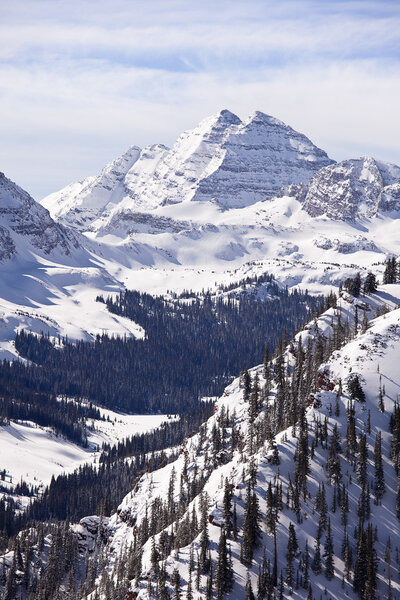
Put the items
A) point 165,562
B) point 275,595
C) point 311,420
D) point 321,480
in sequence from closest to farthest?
point 275,595 → point 165,562 → point 321,480 → point 311,420

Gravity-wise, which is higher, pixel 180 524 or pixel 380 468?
pixel 380 468

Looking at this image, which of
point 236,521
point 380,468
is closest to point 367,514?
point 380,468

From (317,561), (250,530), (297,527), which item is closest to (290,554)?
(317,561)

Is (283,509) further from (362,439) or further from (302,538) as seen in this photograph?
(362,439)

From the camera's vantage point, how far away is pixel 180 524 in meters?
186

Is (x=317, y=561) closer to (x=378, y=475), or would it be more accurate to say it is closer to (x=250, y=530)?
(x=250, y=530)

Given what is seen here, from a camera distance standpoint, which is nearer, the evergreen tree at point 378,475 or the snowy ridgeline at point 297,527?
the snowy ridgeline at point 297,527

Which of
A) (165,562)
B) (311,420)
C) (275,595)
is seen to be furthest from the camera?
(311,420)

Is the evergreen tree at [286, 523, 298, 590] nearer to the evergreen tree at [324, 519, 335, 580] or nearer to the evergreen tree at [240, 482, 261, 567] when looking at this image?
the evergreen tree at [324, 519, 335, 580]

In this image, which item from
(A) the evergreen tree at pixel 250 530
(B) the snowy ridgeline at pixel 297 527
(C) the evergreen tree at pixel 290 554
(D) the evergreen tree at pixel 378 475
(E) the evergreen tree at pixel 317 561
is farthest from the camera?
(D) the evergreen tree at pixel 378 475

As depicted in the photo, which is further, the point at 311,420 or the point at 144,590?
the point at 311,420

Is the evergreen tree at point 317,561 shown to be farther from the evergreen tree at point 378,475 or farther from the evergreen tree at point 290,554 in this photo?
the evergreen tree at point 378,475

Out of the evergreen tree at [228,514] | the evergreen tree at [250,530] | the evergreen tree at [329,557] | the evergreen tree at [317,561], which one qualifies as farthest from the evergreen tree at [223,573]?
the evergreen tree at [329,557]

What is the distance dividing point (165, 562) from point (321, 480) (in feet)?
123
